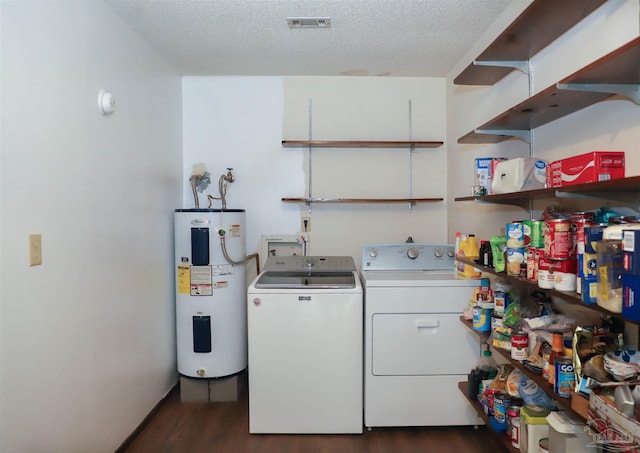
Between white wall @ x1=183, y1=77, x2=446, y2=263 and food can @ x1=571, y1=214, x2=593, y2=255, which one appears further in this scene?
white wall @ x1=183, y1=77, x2=446, y2=263

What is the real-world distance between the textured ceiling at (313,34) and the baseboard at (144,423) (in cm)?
227

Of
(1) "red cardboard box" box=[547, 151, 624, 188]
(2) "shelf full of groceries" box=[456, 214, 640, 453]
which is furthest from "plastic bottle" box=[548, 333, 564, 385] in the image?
(1) "red cardboard box" box=[547, 151, 624, 188]

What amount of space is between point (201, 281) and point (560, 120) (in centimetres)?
216

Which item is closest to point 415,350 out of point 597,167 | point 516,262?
point 516,262

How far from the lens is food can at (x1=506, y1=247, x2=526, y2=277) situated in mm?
1519

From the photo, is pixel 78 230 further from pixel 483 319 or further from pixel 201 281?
pixel 483 319

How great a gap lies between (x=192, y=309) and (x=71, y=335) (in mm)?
947

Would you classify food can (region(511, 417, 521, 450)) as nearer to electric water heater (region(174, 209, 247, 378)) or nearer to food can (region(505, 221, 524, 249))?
food can (region(505, 221, 524, 249))

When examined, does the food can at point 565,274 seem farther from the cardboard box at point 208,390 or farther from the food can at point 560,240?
the cardboard box at point 208,390

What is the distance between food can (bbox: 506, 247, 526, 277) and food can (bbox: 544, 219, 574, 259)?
0.84 ft

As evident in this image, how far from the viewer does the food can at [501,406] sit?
1.71 metres

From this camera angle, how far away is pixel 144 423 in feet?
7.56

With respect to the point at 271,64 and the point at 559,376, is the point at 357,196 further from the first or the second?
the point at 559,376

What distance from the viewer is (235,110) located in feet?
9.86
